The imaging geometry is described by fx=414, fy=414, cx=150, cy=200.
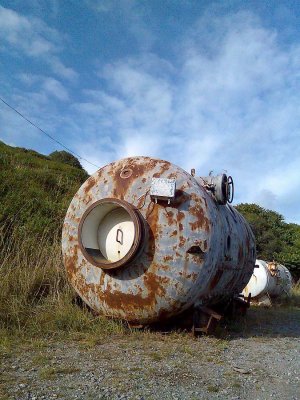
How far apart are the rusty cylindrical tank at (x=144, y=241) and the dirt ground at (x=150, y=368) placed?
41cm

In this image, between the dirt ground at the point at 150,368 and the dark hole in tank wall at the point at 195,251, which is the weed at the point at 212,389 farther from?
the dark hole in tank wall at the point at 195,251

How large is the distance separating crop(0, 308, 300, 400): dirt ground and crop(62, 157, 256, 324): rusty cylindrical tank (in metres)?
0.41

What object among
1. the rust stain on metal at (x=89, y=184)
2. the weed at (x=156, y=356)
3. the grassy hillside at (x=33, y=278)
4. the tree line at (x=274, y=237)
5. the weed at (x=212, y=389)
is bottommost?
the weed at (x=212, y=389)

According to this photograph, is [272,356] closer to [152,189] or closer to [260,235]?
[152,189]

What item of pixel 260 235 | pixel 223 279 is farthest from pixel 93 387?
pixel 260 235

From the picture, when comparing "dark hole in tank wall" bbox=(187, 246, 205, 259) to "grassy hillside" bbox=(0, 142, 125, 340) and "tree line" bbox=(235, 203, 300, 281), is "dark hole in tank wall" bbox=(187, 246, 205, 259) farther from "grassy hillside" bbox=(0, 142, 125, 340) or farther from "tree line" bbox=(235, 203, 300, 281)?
"tree line" bbox=(235, 203, 300, 281)

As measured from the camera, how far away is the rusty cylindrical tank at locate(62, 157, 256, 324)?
393 cm

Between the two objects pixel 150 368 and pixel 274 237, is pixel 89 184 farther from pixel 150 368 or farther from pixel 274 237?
pixel 274 237

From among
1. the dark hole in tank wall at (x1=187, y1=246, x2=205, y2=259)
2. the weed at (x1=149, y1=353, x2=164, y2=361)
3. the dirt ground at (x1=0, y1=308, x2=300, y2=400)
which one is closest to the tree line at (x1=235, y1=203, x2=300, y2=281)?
the dirt ground at (x1=0, y1=308, x2=300, y2=400)

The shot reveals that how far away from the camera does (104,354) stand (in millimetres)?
3381

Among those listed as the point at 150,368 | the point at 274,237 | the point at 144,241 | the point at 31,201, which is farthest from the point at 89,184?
Result: the point at 274,237

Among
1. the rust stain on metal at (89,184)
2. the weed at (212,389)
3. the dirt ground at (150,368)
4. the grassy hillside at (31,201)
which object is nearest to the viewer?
the dirt ground at (150,368)

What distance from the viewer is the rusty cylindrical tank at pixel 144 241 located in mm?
3926

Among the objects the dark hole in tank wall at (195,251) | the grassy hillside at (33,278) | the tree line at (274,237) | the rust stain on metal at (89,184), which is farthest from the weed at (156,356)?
the tree line at (274,237)
